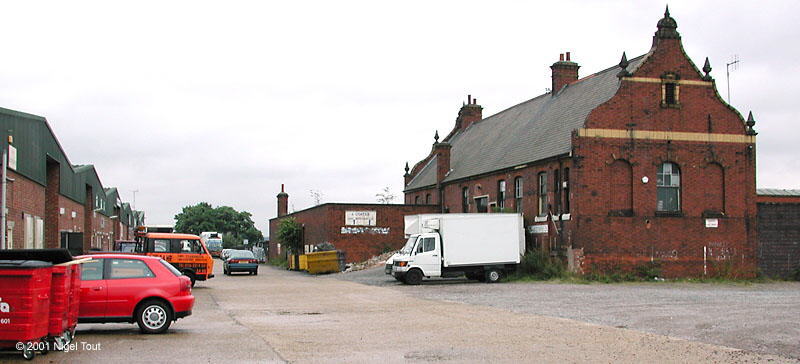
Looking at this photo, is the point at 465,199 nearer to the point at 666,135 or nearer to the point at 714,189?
the point at 666,135

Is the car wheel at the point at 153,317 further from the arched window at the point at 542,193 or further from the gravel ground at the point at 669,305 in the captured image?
the arched window at the point at 542,193

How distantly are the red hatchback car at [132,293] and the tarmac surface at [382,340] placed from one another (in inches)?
13.0

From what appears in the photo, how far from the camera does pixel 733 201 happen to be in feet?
111

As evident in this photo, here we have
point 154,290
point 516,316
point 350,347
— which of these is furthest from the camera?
point 516,316

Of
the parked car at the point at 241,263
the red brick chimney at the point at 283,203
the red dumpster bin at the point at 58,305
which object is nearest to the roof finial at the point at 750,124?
the parked car at the point at 241,263

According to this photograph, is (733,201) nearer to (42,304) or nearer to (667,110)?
(667,110)

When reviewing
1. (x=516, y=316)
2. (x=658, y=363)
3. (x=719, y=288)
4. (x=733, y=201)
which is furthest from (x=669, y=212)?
(x=658, y=363)

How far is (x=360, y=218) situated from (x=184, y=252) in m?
18.3

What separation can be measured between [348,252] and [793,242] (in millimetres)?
23665

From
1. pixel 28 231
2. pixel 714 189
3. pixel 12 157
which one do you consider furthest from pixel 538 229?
pixel 12 157

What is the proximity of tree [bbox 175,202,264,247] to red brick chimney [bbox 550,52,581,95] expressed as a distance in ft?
305

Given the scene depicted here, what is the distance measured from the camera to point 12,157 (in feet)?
83.7

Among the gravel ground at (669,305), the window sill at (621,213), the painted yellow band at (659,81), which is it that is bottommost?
the gravel ground at (669,305)

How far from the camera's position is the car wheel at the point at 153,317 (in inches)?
563
